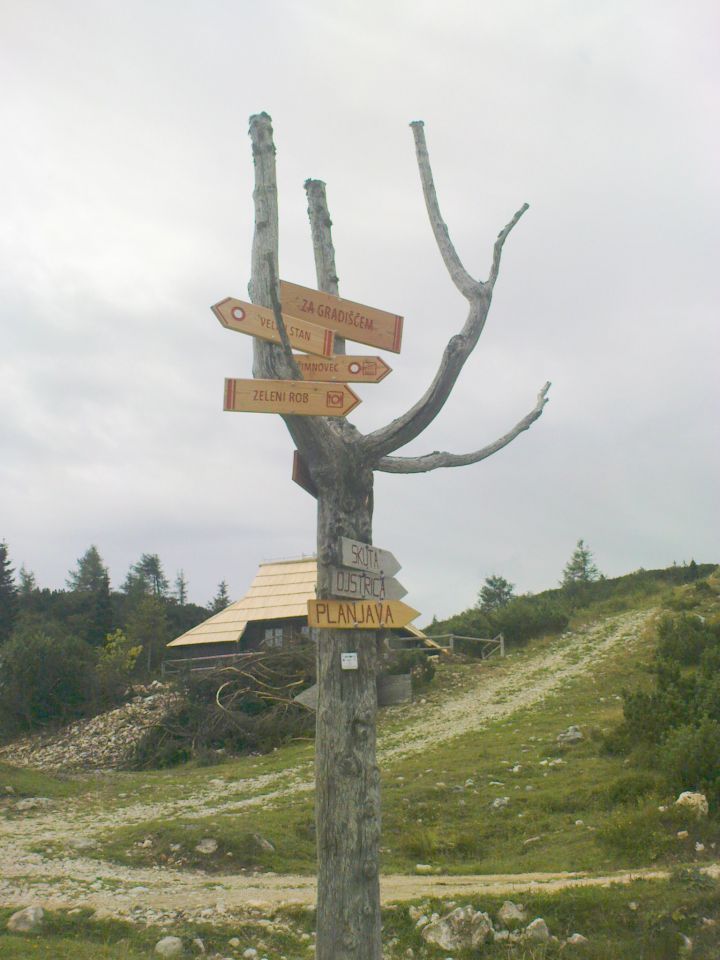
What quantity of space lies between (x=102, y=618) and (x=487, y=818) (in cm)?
3751

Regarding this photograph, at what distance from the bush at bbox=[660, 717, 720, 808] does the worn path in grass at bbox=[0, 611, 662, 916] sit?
2.24 metres

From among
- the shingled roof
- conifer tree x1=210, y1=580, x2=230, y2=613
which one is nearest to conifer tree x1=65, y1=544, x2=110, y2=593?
conifer tree x1=210, y1=580, x2=230, y2=613

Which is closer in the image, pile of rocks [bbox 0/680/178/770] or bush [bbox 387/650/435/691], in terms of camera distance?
pile of rocks [bbox 0/680/178/770]

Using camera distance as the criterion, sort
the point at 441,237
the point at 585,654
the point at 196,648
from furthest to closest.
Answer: the point at 196,648 → the point at 585,654 → the point at 441,237

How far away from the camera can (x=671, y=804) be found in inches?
399

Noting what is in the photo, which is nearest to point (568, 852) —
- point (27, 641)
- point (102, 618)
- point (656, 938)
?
point (656, 938)

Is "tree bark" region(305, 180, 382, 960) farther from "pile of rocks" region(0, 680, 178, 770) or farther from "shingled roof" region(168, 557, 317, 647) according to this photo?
"shingled roof" region(168, 557, 317, 647)

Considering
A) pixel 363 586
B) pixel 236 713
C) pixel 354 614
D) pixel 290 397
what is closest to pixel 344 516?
pixel 363 586

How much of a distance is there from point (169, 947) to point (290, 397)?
485 centimetres

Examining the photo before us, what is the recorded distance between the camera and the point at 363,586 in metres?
5.68

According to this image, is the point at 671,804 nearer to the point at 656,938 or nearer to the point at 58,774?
the point at 656,938

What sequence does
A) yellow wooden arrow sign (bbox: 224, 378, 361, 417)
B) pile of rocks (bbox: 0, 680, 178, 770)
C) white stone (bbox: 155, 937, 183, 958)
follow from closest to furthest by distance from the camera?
yellow wooden arrow sign (bbox: 224, 378, 361, 417) → white stone (bbox: 155, 937, 183, 958) → pile of rocks (bbox: 0, 680, 178, 770)

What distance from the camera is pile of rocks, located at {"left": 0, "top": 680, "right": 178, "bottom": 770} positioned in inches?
872

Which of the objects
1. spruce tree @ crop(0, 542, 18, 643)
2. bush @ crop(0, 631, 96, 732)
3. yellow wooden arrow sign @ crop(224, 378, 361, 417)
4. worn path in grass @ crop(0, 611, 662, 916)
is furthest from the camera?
spruce tree @ crop(0, 542, 18, 643)
